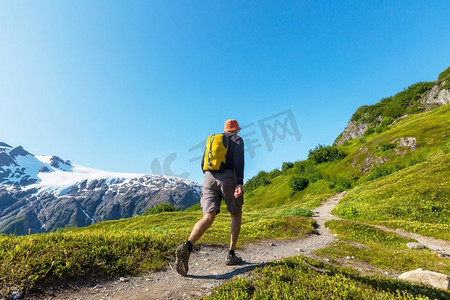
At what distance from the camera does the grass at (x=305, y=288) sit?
4.50 metres

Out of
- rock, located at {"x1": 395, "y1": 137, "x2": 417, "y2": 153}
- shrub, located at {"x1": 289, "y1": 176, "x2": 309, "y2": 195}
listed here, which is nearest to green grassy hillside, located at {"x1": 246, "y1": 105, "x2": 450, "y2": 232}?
rock, located at {"x1": 395, "y1": 137, "x2": 417, "y2": 153}

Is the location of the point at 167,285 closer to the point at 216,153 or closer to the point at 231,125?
the point at 216,153

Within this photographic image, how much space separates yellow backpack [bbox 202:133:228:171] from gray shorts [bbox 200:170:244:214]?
0.69 feet

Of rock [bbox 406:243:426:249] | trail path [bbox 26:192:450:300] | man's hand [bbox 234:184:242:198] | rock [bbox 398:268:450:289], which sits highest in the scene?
man's hand [bbox 234:184:242:198]

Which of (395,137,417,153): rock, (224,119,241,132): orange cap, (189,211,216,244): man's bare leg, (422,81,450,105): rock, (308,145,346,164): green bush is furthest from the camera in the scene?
(422,81,450,105): rock

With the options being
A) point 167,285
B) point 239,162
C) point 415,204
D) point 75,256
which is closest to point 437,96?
point 415,204

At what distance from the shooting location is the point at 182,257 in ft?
18.6

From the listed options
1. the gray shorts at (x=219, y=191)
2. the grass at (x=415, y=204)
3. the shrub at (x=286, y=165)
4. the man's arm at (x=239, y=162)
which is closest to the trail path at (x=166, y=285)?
the gray shorts at (x=219, y=191)

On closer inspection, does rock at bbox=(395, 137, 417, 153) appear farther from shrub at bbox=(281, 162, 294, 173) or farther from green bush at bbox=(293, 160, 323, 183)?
shrub at bbox=(281, 162, 294, 173)

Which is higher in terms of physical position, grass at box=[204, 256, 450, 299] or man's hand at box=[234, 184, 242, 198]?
man's hand at box=[234, 184, 242, 198]

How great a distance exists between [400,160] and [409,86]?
347 ft

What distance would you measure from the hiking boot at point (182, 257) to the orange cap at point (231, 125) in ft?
11.4

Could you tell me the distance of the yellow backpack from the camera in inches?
248

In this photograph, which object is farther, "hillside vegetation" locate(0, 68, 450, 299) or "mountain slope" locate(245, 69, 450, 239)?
"mountain slope" locate(245, 69, 450, 239)
